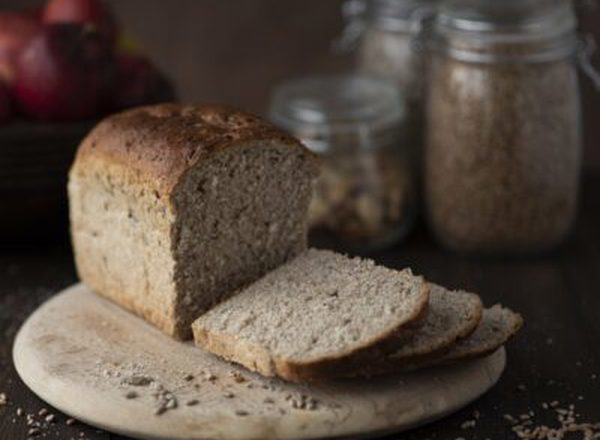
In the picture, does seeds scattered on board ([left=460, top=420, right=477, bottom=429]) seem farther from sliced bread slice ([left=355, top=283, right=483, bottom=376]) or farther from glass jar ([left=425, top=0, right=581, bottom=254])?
glass jar ([left=425, top=0, right=581, bottom=254])

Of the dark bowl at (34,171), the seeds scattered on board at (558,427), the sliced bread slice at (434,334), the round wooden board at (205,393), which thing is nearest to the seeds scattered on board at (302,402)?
the round wooden board at (205,393)

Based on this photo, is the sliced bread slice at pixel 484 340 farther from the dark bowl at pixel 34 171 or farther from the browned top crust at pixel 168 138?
the dark bowl at pixel 34 171

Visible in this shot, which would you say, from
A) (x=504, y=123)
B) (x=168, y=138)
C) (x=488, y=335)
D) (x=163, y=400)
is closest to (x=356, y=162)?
(x=504, y=123)

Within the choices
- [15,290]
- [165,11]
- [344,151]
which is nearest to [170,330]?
[15,290]

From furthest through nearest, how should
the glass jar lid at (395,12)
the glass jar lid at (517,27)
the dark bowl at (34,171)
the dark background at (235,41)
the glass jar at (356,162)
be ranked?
the dark background at (235,41)
the glass jar lid at (395,12)
the glass jar at (356,162)
the dark bowl at (34,171)
the glass jar lid at (517,27)

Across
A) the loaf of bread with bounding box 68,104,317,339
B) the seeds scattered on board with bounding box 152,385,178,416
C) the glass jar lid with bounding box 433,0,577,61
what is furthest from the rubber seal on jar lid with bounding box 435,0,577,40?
the seeds scattered on board with bounding box 152,385,178,416
